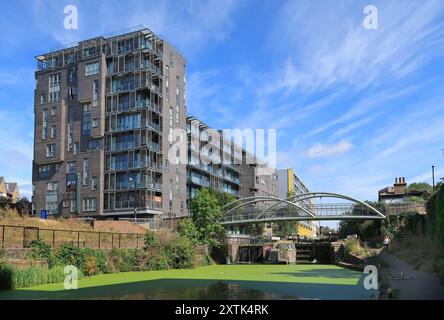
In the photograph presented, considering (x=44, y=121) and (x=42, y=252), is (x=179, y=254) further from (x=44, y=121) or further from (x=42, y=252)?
(x=44, y=121)

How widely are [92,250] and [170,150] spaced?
38.4 metres

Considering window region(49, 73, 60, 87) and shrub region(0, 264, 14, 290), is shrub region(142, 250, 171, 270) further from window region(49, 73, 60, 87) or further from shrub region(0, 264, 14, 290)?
window region(49, 73, 60, 87)

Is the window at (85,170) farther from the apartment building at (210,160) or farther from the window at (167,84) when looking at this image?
the apartment building at (210,160)

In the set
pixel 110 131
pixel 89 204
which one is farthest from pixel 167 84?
pixel 89 204

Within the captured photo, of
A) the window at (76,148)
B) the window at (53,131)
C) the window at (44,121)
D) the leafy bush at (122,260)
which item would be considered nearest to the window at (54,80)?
the window at (44,121)

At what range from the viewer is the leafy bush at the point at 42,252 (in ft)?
87.7

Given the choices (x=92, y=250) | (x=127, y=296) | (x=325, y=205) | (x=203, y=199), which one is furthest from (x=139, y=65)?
(x=127, y=296)

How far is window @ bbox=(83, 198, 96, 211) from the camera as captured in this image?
2522 inches

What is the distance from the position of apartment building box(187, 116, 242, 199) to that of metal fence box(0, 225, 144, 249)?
38.8 meters

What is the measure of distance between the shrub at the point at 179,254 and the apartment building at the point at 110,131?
22823 mm

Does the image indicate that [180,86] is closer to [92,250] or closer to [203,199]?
[203,199]

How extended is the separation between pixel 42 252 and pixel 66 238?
6093mm

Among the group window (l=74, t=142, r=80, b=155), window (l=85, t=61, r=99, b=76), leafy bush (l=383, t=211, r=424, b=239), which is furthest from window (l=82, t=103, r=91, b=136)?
leafy bush (l=383, t=211, r=424, b=239)
